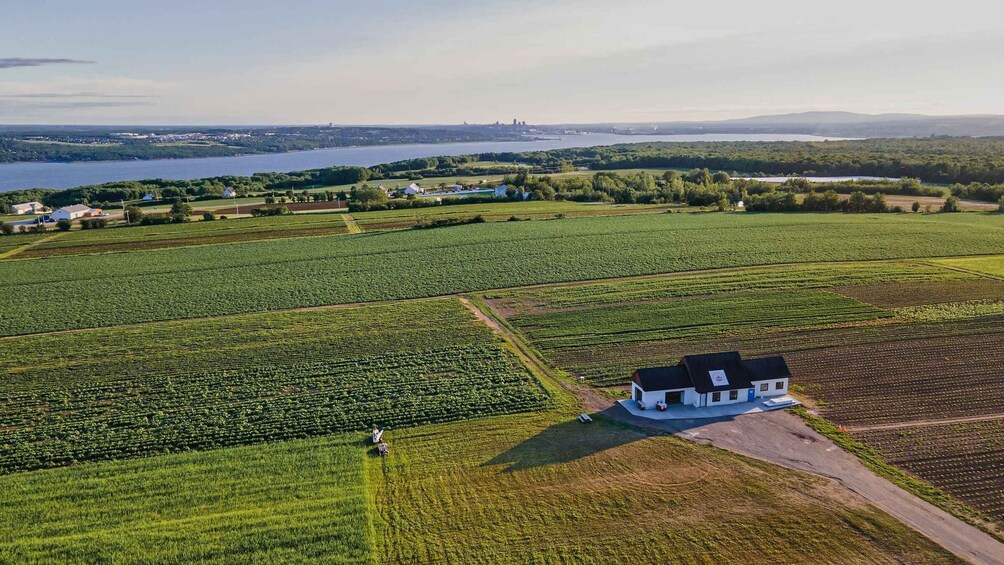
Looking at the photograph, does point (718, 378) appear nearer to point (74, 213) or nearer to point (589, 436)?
point (589, 436)

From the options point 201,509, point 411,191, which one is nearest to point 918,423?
point 201,509

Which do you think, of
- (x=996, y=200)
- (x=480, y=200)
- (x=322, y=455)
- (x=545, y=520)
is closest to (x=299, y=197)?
(x=480, y=200)

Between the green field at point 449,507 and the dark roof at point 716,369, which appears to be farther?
the dark roof at point 716,369

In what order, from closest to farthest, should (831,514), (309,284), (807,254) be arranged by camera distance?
1. (831,514)
2. (309,284)
3. (807,254)

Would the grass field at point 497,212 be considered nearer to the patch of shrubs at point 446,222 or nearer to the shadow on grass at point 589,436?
the patch of shrubs at point 446,222

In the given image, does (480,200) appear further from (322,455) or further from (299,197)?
(322,455)

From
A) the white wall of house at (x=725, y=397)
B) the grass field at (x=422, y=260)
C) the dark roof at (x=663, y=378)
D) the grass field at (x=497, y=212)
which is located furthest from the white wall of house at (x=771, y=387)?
the grass field at (x=497, y=212)

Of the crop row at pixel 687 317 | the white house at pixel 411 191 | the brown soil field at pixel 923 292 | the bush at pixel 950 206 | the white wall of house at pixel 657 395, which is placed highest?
the white house at pixel 411 191
